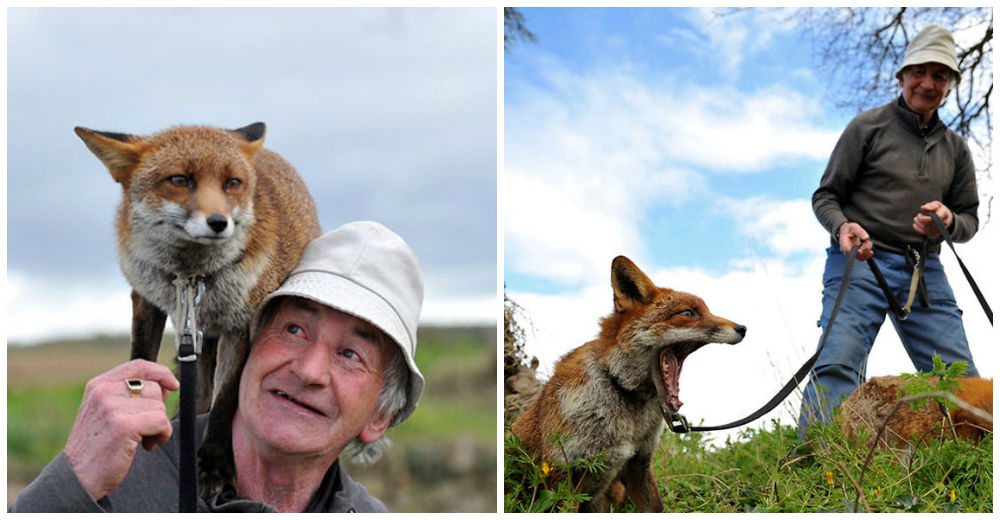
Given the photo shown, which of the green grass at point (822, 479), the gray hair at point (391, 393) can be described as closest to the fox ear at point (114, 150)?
the gray hair at point (391, 393)

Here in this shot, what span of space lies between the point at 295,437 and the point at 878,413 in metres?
2.05

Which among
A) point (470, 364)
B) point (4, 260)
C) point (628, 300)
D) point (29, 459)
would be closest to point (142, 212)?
point (4, 260)

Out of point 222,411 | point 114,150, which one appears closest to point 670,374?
point 222,411

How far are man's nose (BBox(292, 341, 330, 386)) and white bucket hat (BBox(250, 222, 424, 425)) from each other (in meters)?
0.14

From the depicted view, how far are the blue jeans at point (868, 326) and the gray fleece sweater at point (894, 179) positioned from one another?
0.38 ft

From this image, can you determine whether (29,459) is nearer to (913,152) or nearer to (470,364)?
(470,364)

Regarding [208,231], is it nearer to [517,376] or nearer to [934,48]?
[517,376]

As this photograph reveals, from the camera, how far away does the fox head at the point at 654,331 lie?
9.11ft

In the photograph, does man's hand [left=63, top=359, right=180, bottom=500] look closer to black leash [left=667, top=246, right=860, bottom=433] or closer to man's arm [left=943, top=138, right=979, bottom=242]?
black leash [left=667, top=246, right=860, bottom=433]

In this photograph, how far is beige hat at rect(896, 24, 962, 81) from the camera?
306 centimetres

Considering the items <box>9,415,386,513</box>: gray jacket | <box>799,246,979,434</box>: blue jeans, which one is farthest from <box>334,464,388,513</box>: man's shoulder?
<box>799,246,979,434</box>: blue jeans

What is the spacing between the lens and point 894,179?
305 centimetres

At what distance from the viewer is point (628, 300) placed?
291cm
